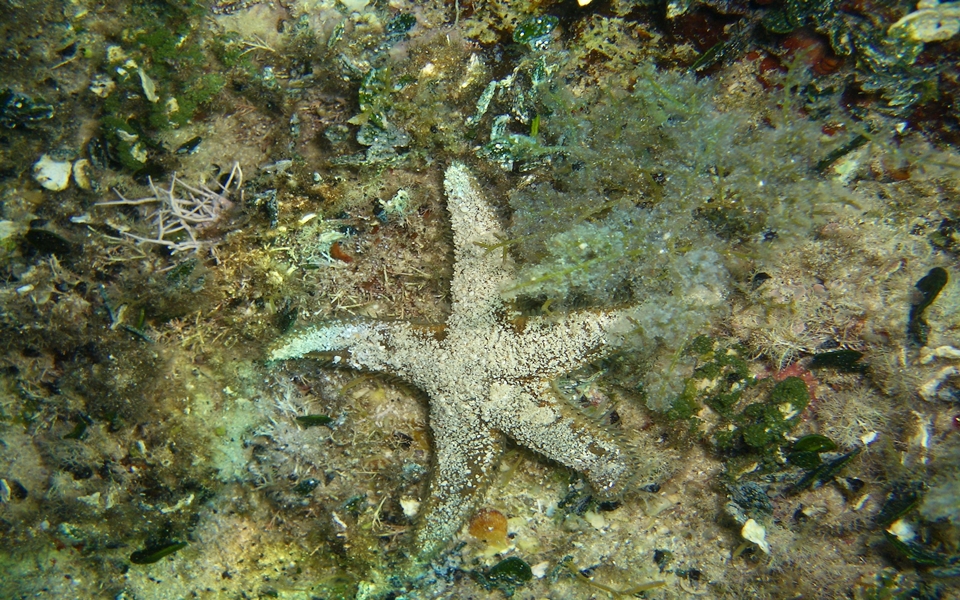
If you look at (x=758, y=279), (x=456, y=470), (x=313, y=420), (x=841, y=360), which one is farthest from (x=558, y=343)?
(x=313, y=420)

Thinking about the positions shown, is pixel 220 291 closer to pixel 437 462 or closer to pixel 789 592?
pixel 437 462

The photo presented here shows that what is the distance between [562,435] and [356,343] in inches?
60.4

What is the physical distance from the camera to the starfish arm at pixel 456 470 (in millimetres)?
3393

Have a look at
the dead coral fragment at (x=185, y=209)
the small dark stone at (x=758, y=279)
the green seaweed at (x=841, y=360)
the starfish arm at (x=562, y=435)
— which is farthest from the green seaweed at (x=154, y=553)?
the green seaweed at (x=841, y=360)

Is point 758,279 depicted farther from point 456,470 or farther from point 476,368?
point 456,470

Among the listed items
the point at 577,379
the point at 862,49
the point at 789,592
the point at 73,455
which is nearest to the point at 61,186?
the point at 73,455

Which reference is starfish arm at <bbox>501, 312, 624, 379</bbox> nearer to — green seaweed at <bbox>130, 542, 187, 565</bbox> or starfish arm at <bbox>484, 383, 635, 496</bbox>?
starfish arm at <bbox>484, 383, 635, 496</bbox>

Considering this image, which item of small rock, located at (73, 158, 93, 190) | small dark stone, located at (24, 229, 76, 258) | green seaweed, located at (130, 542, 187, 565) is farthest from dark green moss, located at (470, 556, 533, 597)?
small rock, located at (73, 158, 93, 190)

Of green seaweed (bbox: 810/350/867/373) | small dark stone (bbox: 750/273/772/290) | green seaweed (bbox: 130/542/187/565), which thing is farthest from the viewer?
green seaweed (bbox: 130/542/187/565)

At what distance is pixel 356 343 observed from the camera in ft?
11.0

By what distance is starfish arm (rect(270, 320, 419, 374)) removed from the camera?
3352 millimetres

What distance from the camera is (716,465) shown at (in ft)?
11.1

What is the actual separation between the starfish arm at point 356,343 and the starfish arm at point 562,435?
72 centimetres

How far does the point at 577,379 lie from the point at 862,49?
2.63m
